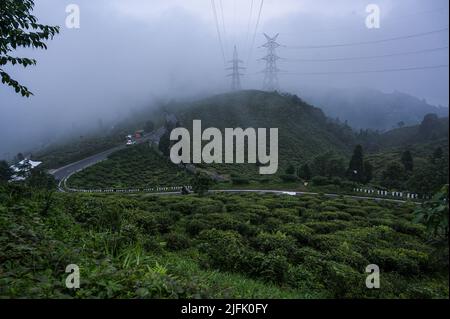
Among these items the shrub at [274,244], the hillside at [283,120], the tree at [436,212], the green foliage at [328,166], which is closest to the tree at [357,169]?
the green foliage at [328,166]

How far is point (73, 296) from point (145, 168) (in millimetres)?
76802

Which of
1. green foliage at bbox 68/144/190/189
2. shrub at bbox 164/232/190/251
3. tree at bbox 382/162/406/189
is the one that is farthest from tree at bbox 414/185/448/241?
green foliage at bbox 68/144/190/189

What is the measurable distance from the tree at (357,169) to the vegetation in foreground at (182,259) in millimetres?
43406

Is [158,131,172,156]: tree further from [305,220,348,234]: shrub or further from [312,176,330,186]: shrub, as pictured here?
[305,220,348,234]: shrub

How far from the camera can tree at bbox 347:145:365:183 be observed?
178 ft

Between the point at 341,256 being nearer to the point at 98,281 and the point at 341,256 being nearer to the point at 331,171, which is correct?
the point at 98,281

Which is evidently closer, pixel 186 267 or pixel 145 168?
pixel 186 267

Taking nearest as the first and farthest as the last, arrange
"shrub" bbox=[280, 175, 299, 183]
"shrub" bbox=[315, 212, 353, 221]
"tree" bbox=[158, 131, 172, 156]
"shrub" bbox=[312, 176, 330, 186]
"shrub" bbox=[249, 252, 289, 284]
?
"shrub" bbox=[249, 252, 289, 284]
"shrub" bbox=[315, 212, 353, 221]
"shrub" bbox=[312, 176, 330, 186]
"shrub" bbox=[280, 175, 299, 183]
"tree" bbox=[158, 131, 172, 156]

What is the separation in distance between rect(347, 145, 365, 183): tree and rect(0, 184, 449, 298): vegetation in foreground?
142ft

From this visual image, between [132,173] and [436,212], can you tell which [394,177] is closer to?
[436,212]

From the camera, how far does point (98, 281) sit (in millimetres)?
5125

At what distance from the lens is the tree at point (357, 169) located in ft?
178

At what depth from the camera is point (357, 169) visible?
180 ft
